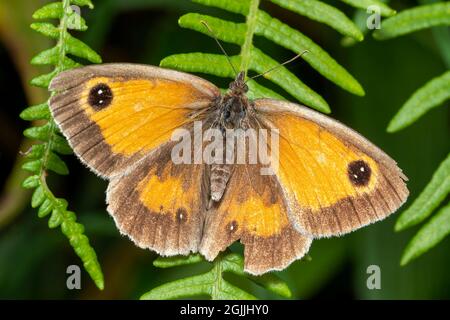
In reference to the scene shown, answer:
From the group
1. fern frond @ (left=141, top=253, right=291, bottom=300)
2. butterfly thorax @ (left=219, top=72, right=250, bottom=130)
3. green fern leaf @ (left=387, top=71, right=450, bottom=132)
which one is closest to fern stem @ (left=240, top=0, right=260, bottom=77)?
butterfly thorax @ (left=219, top=72, right=250, bottom=130)

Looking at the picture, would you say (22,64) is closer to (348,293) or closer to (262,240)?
(262,240)

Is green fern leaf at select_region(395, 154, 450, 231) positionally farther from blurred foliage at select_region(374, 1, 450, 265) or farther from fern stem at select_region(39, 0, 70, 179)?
fern stem at select_region(39, 0, 70, 179)

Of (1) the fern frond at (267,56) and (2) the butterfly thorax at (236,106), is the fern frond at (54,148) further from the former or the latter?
(2) the butterfly thorax at (236,106)

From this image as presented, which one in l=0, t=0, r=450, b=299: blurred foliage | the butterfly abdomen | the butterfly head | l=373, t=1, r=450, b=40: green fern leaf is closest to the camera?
the butterfly abdomen

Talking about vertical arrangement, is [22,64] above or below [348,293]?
above

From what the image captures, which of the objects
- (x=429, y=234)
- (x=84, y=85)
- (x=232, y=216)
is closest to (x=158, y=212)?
(x=232, y=216)

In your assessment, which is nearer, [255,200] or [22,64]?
[255,200]

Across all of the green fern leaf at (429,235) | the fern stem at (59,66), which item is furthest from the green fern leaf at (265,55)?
the green fern leaf at (429,235)
